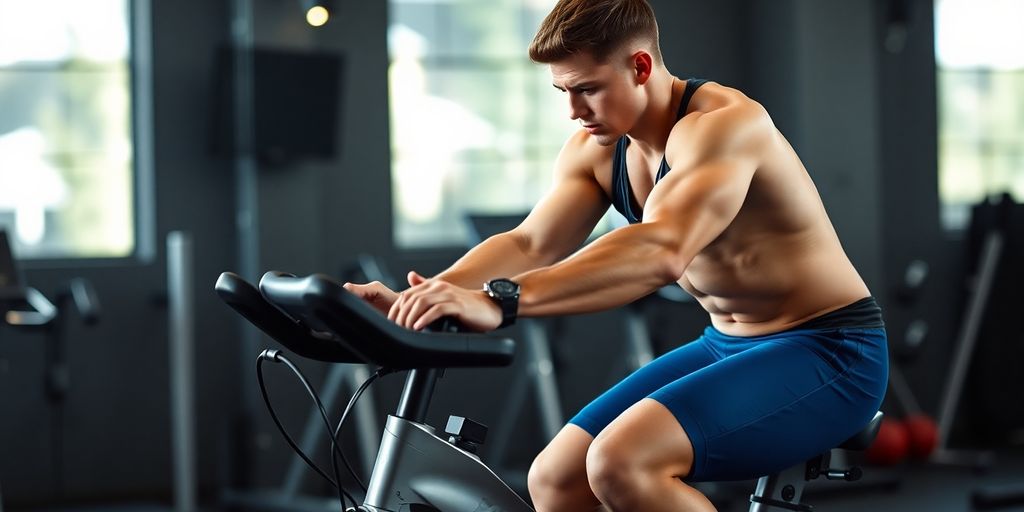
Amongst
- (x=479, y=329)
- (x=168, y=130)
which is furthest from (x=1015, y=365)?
(x=479, y=329)

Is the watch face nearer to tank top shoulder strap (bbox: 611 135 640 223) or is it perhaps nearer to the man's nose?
the man's nose

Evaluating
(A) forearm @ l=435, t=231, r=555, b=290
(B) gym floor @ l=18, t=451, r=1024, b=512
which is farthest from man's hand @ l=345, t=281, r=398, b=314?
(B) gym floor @ l=18, t=451, r=1024, b=512

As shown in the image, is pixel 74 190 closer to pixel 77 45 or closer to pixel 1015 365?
pixel 77 45

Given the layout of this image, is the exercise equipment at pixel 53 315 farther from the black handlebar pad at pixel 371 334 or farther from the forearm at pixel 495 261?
the black handlebar pad at pixel 371 334

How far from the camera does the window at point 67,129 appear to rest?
506 centimetres

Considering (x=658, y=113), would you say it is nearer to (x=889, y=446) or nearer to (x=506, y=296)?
(x=506, y=296)

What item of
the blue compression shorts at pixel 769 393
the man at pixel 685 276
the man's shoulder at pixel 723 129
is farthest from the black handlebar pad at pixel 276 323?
the man's shoulder at pixel 723 129

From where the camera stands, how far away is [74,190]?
5.15 m

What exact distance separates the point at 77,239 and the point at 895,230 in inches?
151

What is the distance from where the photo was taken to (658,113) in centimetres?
193

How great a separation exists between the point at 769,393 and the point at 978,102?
5.02 meters

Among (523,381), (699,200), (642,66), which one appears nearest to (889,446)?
(523,381)

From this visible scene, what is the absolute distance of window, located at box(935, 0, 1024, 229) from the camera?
619cm

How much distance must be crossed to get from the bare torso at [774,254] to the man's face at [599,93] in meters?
0.09
